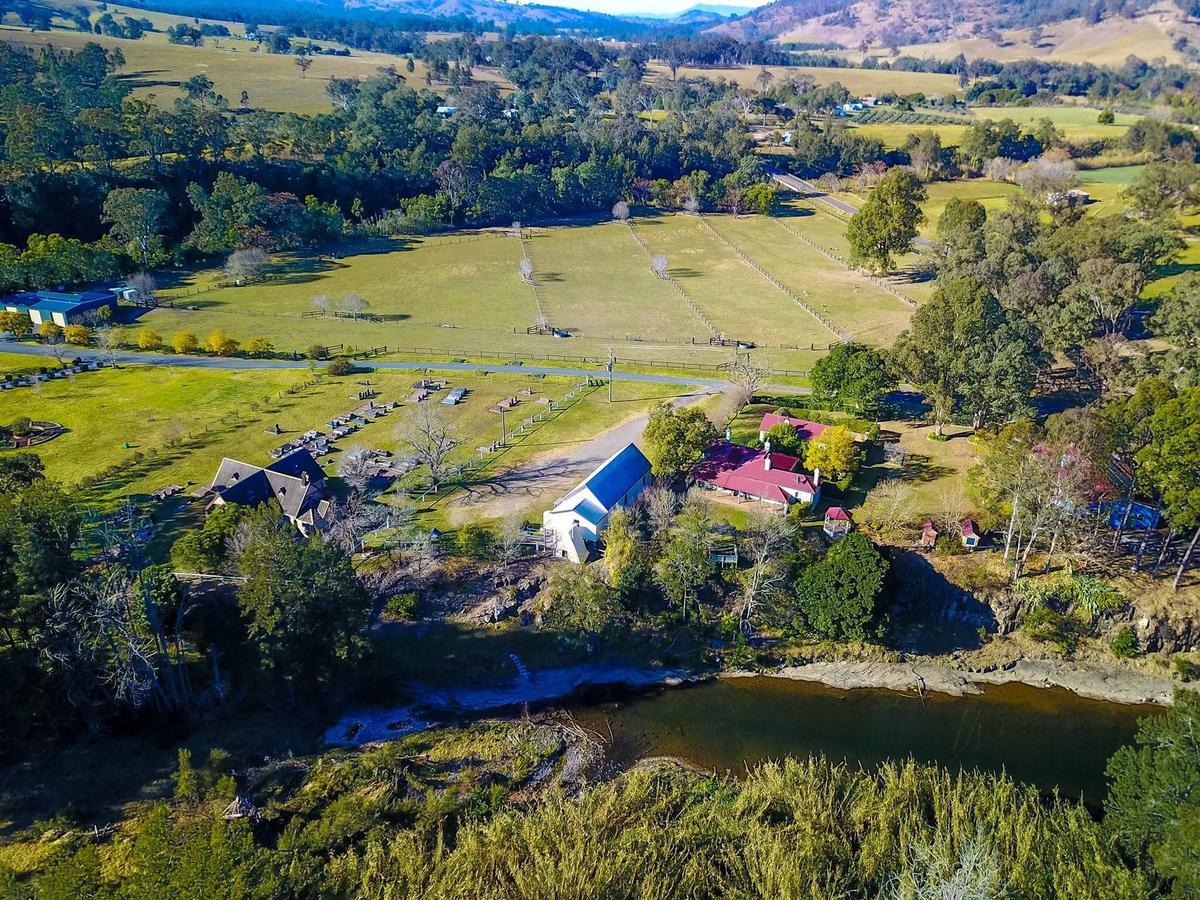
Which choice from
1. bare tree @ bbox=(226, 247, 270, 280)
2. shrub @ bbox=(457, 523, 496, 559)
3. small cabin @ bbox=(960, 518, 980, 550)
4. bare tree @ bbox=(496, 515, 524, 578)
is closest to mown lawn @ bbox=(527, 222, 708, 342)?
bare tree @ bbox=(226, 247, 270, 280)

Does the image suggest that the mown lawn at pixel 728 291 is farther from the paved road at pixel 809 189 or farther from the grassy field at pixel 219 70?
the grassy field at pixel 219 70

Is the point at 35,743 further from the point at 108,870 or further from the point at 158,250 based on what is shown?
the point at 158,250

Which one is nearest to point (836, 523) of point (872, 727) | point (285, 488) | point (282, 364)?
point (872, 727)

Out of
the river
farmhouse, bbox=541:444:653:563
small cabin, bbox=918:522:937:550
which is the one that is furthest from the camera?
small cabin, bbox=918:522:937:550

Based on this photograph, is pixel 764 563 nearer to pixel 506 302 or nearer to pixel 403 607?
pixel 403 607

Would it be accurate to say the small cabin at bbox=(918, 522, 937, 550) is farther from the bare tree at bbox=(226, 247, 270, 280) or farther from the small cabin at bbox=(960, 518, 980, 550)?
the bare tree at bbox=(226, 247, 270, 280)

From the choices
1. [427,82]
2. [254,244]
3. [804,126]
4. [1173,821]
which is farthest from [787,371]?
[427,82]

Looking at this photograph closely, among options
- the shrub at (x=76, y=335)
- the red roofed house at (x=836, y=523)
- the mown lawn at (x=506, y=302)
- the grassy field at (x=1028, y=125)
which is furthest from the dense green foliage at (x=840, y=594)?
the grassy field at (x=1028, y=125)

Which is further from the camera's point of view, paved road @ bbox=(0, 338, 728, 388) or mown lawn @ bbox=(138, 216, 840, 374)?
mown lawn @ bbox=(138, 216, 840, 374)
